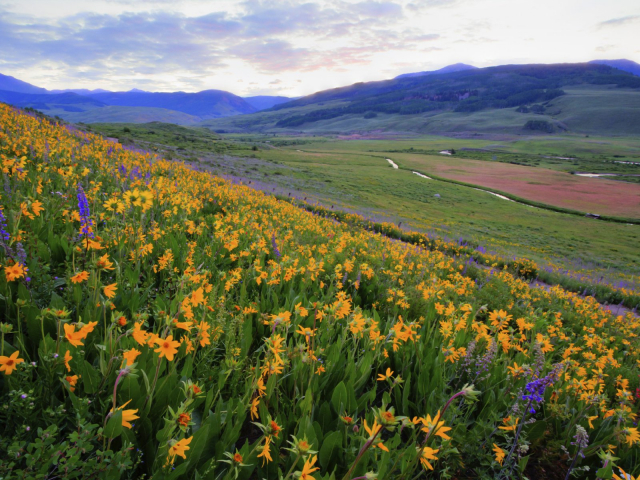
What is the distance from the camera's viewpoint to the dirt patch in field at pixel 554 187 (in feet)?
155

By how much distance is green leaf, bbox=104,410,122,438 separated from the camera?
1.53m

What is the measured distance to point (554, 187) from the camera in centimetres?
5947

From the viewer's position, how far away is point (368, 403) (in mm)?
2717

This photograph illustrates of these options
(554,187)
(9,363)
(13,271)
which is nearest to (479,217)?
(554,187)

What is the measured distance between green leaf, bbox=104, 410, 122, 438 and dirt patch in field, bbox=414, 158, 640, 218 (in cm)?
5729

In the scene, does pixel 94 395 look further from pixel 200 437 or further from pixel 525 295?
pixel 525 295

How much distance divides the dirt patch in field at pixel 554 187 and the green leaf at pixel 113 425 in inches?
2255

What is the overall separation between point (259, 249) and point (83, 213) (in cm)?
215

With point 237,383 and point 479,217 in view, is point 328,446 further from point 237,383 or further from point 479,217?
point 479,217

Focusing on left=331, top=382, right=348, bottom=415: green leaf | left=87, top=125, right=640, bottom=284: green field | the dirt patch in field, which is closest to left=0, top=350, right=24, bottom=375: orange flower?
left=331, top=382, right=348, bottom=415: green leaf

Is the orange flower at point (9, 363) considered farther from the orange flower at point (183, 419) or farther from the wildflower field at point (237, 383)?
the orange flower at point (183, 419)

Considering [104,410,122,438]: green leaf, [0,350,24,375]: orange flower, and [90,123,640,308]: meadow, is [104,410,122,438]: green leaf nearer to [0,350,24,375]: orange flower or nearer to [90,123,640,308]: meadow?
[0,350,24,375]: orange flower

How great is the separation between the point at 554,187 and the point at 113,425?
243ft

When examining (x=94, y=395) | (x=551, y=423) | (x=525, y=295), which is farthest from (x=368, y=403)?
(x=525, y=295)
